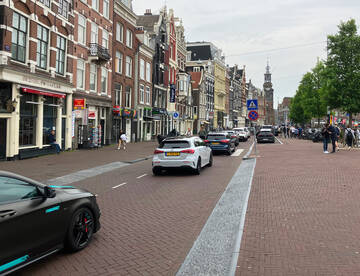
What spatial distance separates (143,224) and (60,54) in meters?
18.6

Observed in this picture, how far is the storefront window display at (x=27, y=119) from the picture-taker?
1819 centimetres

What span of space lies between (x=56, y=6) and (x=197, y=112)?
156 feet

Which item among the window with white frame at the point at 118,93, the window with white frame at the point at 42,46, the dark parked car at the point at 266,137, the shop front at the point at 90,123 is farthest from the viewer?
the dark parked car at the point at 266,137

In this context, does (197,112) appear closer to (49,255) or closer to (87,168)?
(87,168)

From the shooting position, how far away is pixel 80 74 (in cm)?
2533

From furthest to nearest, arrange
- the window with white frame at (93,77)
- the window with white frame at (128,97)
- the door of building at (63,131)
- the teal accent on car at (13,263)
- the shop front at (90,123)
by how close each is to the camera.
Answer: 1. the window with white frame at (128,97)
2. the window with white frame at (93,77)
3. the shop front at (90,123)
4. the door of building at (63,131)
5. the teal accent on car at (13,263)

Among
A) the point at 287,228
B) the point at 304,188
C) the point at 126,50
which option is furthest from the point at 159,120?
the point at 287,228

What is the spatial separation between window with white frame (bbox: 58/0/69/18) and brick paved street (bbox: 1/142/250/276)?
13.4 m

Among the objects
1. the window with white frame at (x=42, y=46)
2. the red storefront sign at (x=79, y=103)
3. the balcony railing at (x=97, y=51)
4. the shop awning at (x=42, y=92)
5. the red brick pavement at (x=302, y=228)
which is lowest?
the red brick pavement at (x=302, y=228)

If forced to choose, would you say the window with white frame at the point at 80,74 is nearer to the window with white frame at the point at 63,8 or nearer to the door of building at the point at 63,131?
the door of building at the point at 63,131

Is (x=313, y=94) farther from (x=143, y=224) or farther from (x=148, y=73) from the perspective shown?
(x=143, y=224)

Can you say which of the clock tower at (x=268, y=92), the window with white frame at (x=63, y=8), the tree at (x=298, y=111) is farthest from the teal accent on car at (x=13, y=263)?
the clock tower at (x=268, y=92)

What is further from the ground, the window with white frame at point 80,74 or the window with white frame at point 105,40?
the window with white frame at point 105,40

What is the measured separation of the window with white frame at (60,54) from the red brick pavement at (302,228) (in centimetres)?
1610
